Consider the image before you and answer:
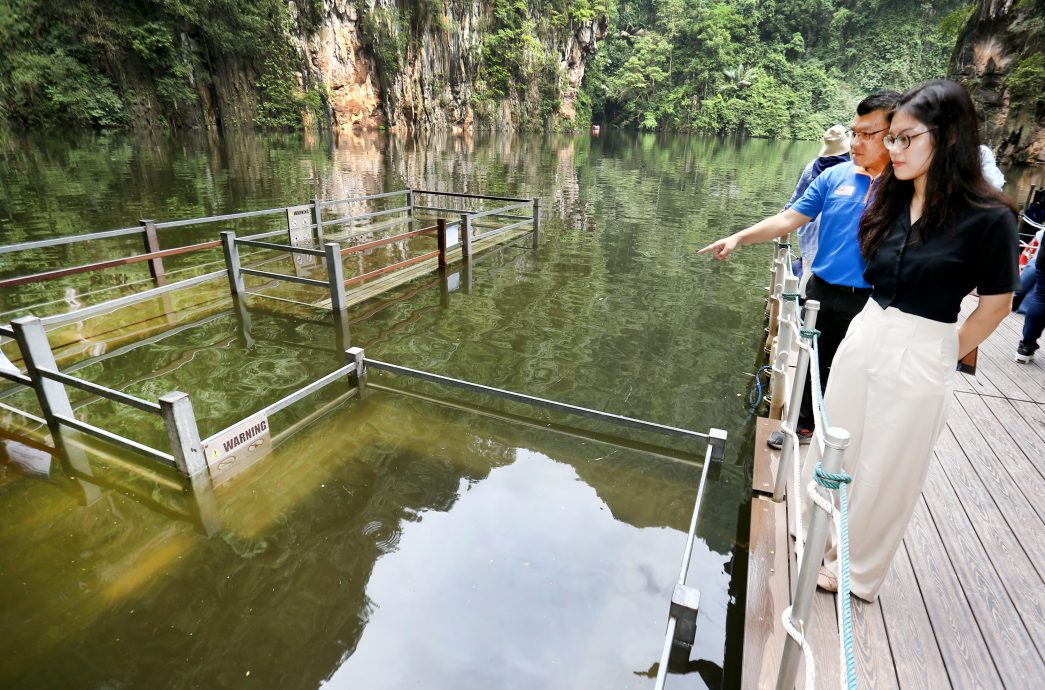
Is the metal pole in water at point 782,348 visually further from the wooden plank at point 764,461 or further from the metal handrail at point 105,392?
the metal handrail at point 105,392

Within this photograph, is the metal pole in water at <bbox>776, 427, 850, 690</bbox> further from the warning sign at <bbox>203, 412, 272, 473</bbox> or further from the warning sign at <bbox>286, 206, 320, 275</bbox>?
the warning sign at <bbox>286, 206, 320, 275</bbox>

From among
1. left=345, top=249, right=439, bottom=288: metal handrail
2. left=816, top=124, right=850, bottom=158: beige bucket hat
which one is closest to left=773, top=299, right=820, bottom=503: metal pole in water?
left=816, top=124, right=850, bottom=158: beige bucket hat

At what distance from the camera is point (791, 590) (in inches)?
97.4

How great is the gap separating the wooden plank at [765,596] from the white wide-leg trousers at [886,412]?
15.3 inches

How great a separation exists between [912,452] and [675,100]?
232 ft

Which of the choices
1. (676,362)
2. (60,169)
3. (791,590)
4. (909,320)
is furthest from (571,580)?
A: (60,169)

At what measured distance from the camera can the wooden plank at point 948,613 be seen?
2102mm

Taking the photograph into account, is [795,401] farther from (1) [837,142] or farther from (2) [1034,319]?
(2) [1034,319]

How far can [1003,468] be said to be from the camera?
338 cm

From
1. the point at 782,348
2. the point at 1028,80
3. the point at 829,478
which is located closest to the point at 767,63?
the point at 1028,80

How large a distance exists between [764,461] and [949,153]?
2.24 m

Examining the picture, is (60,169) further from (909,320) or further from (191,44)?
(909,320)

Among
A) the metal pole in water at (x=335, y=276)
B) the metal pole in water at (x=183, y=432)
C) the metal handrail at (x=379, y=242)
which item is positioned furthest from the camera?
the metal handrail at (x=379, y=242)

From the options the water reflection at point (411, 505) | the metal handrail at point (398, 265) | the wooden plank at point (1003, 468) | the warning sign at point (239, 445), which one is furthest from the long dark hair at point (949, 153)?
the metal handrail at point (398, 265)
